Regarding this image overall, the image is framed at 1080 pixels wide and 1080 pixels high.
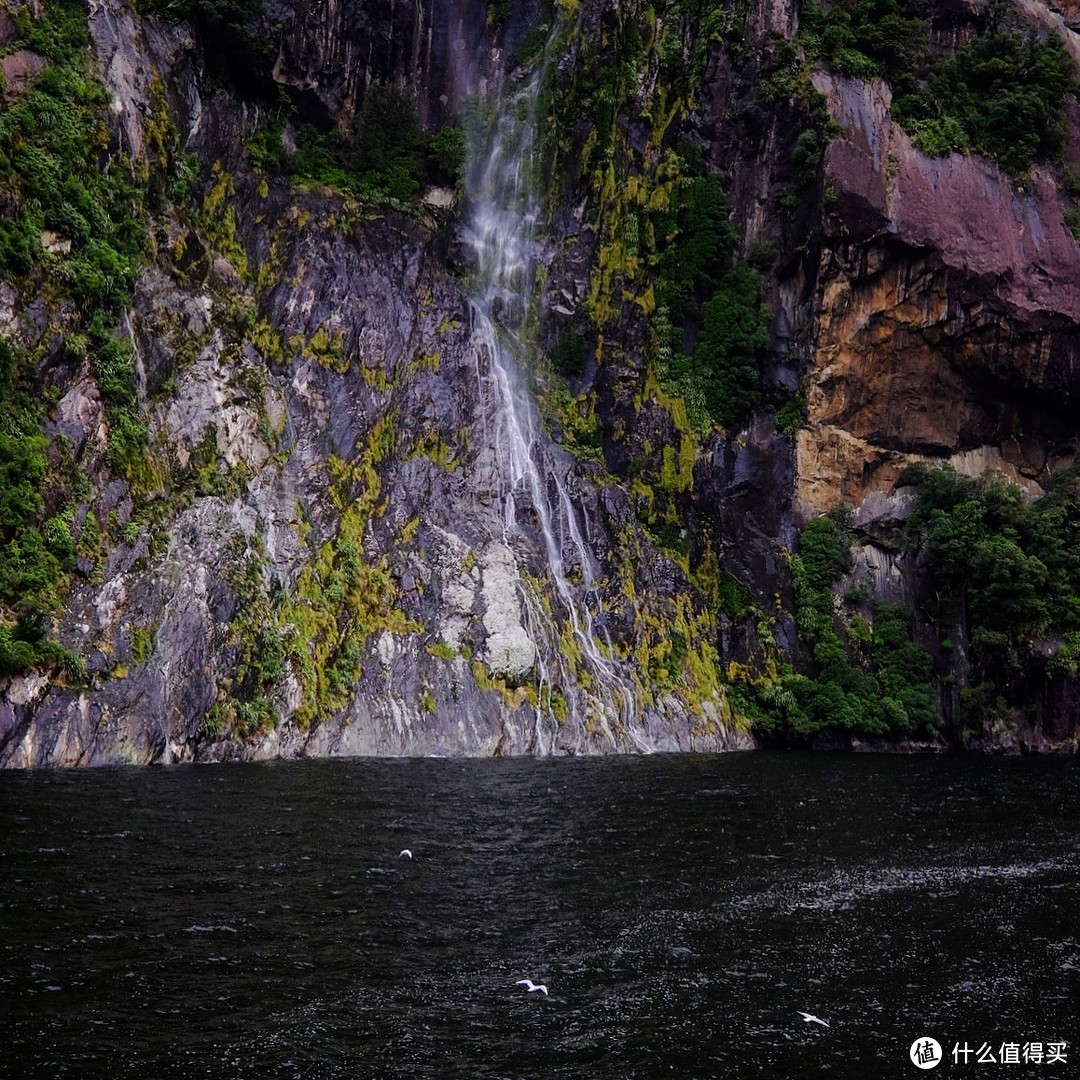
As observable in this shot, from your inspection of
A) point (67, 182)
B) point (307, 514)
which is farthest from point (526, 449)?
point (67, 182)

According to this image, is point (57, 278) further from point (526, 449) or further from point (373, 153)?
point (373, 153)

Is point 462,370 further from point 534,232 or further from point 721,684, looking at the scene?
point 721,684

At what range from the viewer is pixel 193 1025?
409 inches

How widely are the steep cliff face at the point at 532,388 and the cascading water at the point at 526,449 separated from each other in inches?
12.1

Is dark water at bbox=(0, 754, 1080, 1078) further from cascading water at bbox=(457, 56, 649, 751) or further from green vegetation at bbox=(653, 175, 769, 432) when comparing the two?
green vegetation at bbox=(653, 175, 769, 432)

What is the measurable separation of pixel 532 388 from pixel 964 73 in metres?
31.2

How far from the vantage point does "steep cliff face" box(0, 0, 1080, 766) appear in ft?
107

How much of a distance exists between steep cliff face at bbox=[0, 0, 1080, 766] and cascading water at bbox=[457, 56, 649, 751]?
307 millimetres

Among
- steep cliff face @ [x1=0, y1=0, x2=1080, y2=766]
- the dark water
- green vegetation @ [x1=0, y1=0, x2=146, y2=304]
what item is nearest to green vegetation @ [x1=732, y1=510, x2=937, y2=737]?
steep cliff face @ [x1=0, y1=0, x2=1080, y2=766]

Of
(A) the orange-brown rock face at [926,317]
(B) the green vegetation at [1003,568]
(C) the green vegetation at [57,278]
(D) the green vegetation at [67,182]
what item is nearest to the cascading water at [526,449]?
(A) the orange-brown rock face at [926,317]

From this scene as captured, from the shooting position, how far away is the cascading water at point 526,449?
1570 inches

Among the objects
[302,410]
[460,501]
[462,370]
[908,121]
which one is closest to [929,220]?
[908,121]

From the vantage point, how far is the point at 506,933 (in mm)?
14414

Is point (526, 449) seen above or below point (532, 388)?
below
